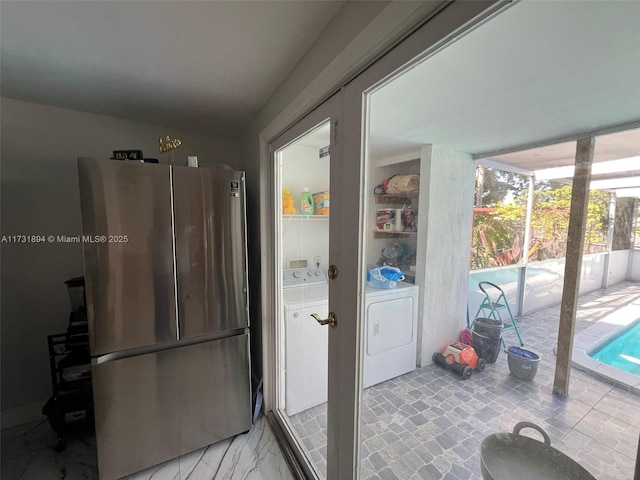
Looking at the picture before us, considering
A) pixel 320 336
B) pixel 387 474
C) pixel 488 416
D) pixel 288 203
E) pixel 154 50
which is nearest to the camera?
pixel 488 416

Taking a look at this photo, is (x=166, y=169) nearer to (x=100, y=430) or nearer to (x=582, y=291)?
(x=100, y=430)

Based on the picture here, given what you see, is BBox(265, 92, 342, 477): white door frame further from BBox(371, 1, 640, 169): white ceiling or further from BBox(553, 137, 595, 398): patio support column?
BBox(553, 137, 595, 398): patio support column

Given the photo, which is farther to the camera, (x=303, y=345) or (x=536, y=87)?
(x=303, y=345)

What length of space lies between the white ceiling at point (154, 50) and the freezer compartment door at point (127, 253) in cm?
51

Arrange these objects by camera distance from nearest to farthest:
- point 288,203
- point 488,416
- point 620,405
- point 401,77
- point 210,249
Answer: point 620,405
point 401,77
point 488,416
point 210,249
point 288,203

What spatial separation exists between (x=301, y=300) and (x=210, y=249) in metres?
0.71

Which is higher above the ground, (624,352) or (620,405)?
(624,352)

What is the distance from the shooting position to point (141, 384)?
138 centimetres

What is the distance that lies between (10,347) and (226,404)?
162cm

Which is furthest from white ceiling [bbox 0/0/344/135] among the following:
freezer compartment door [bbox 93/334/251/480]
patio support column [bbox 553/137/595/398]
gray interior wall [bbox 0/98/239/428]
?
freezer compartment door [bbox 93/334/251/480]

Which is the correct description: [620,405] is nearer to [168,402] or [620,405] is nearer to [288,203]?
[288,203]

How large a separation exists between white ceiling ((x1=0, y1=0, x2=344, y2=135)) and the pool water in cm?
133

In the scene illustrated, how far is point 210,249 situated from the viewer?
4.84ft

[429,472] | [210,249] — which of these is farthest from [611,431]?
[210,249]
